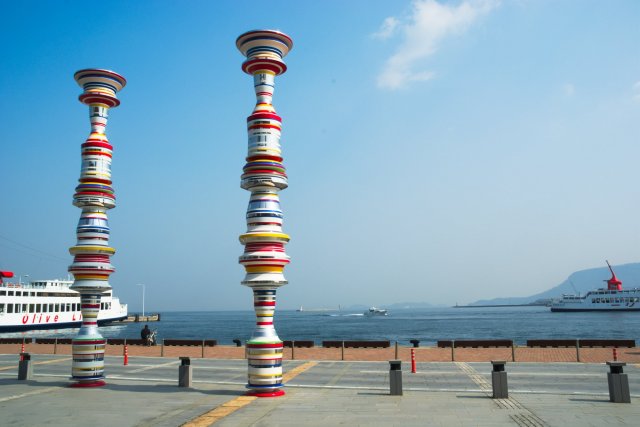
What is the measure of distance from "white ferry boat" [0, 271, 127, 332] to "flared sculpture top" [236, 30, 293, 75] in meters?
66.9

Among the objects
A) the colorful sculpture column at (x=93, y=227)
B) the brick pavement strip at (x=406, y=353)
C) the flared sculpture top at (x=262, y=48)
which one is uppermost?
the flared sculpture top at (x=262, y=48)

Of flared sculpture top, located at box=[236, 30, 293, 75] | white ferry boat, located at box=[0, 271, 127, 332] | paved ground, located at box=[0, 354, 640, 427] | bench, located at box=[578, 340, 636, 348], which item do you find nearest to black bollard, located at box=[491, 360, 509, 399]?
paved ground, located at box=[0, 354, 640, 427]

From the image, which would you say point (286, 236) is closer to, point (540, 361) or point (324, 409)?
point (324, 409)

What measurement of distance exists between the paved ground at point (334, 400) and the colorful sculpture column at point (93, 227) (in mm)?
1294

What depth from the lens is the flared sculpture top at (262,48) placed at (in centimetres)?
1820

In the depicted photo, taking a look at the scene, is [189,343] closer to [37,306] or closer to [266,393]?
[266,393]

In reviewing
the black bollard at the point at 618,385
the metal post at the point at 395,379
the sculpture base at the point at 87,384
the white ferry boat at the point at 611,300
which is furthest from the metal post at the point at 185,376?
the white ferry boat at the point at 611,300

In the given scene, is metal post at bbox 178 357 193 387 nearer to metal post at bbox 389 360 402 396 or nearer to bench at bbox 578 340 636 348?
metal post at bbox 389 360 402 396

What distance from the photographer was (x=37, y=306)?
83.1 metres

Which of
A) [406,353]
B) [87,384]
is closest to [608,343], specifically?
[406,353]

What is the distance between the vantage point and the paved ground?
12.8m

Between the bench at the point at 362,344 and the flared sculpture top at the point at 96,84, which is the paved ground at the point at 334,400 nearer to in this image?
the flared sculpture top at the point at 96,84

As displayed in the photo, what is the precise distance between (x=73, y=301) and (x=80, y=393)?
274 ft

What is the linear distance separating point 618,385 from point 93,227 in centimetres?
1835
